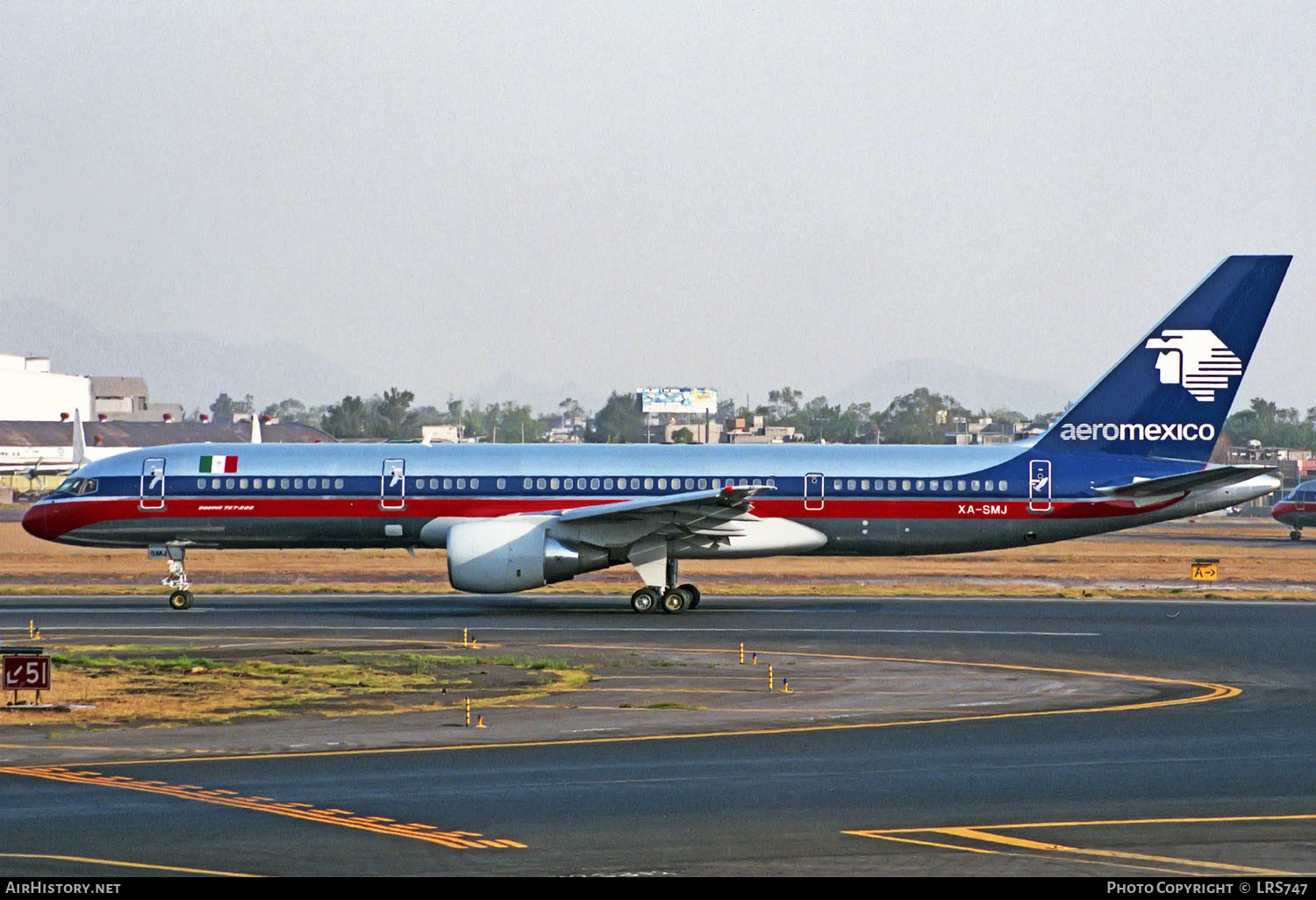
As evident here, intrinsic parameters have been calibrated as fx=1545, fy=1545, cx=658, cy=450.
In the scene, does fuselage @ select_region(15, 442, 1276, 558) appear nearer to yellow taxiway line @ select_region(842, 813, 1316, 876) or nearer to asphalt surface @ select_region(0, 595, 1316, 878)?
asphalt surface @ select_region(0, 595, 1316, 878)

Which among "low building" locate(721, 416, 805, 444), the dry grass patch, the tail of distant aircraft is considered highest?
"low building" locate(721, 416, 805, 444)

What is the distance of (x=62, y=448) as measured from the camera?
516 ft

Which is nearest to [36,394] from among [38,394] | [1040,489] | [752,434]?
[38,394]

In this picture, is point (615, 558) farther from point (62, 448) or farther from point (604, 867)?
point (62, 448)

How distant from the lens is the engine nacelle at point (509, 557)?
3828 centimetres

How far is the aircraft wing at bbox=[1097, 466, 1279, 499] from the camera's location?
3991 cm

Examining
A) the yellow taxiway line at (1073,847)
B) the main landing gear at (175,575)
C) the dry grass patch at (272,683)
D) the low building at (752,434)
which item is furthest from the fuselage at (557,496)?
the low building at (752,434)

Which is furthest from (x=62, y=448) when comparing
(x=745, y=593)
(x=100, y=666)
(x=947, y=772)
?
(x=947, y=772)

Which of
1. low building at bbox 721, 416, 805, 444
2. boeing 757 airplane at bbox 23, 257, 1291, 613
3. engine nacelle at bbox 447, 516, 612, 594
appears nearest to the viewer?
engine nacelle at bbox 447, 516, 612, 594

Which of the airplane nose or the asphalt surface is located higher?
the airplane nose

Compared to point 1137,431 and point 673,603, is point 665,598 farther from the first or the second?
point 1137,431

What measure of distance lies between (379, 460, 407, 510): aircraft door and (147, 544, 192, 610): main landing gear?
556 cm

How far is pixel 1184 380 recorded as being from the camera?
4222 centimetres

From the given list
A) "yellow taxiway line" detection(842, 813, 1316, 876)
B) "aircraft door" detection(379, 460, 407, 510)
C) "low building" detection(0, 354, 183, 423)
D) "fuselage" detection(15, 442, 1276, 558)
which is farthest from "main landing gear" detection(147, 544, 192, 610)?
"low building" detection(0, 354, 183, 423)
